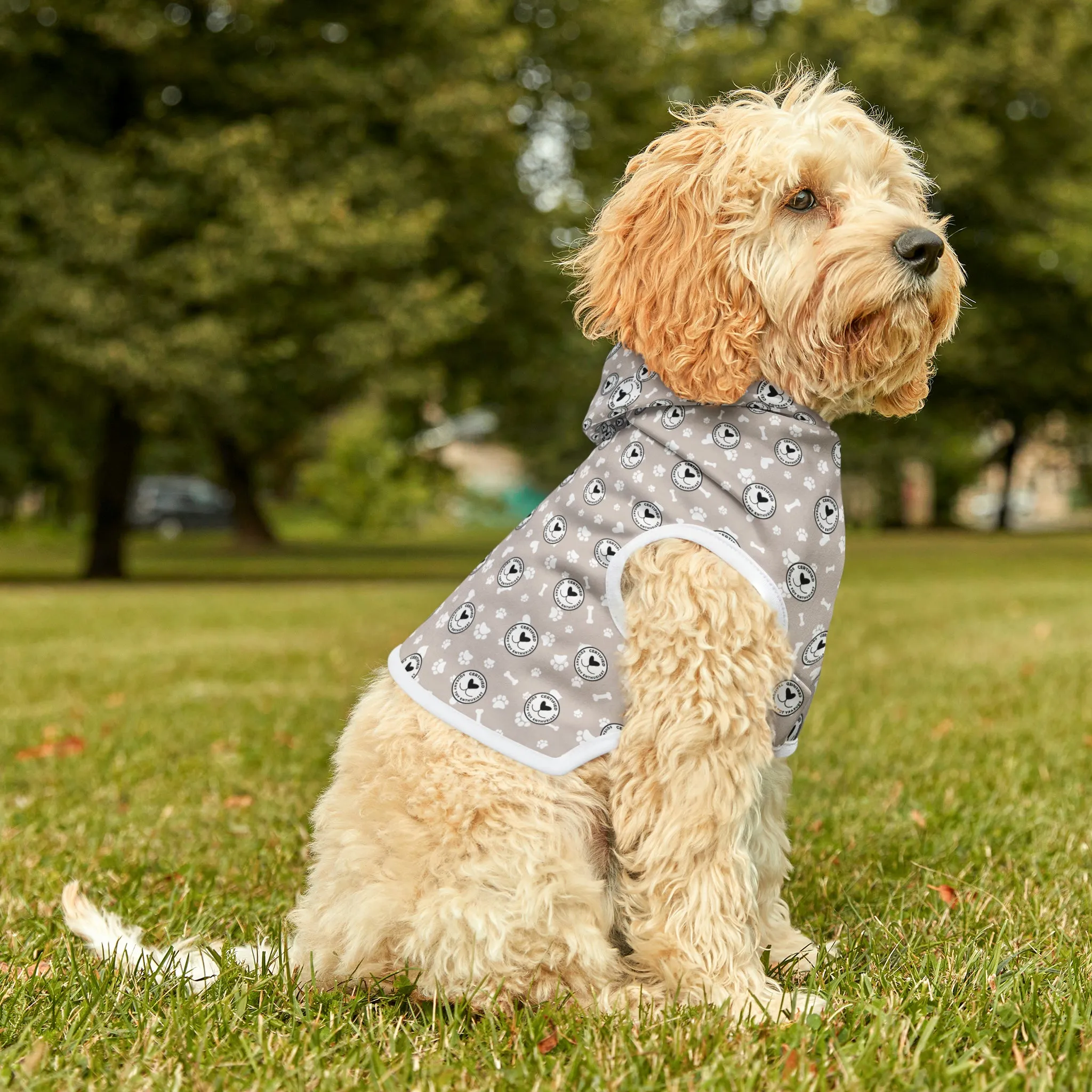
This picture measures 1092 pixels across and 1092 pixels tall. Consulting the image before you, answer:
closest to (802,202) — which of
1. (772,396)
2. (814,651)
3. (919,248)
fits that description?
(919,248)

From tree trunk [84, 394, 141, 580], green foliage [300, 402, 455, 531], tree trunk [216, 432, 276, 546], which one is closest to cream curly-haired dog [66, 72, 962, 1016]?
tree trunk [84, 394, 141, 580]

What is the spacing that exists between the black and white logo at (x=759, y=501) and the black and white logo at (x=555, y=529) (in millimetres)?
451

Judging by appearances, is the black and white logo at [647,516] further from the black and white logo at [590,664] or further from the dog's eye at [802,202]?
the dog's eye at [802,202]

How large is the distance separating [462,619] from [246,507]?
103ft

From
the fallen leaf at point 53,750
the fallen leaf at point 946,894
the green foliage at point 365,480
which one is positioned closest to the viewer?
the fallen leaf at point 946,894

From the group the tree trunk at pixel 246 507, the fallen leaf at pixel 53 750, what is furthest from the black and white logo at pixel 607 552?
the tree trunk at pixel 246 507

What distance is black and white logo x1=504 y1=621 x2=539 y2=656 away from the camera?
9.60 ft

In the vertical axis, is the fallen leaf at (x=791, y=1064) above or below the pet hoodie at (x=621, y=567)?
below

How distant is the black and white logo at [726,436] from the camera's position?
296 centimetres

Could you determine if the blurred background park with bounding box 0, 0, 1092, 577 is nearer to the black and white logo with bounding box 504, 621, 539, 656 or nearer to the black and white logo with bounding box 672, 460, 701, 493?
the black and white logo with bounding box 672, 460, 701, 493

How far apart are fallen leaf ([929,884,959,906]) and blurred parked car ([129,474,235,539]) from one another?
44.7 m

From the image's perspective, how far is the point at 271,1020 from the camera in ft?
9.30

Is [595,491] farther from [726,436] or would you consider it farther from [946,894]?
[946,894]

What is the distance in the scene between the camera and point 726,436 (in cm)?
297
